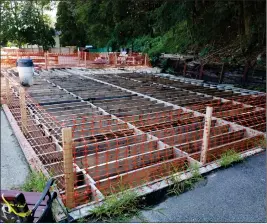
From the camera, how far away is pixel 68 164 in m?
3.21

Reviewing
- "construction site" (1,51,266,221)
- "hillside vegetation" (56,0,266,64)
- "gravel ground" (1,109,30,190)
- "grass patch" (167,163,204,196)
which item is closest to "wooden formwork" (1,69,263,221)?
"construction site" (1,51,266,221)

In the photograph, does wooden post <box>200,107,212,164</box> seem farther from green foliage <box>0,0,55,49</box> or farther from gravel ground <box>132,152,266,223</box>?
green foliage <box>0,0,55,49</box>

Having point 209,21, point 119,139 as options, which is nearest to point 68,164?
point 119,139

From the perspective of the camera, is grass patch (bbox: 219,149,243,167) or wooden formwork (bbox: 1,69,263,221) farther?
grass patch (bbox: 219,149,243,167)

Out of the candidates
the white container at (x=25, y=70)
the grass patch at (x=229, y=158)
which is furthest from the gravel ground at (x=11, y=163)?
the grass patch at (x=229, y=158)

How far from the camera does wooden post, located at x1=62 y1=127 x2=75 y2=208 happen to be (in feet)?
10.2

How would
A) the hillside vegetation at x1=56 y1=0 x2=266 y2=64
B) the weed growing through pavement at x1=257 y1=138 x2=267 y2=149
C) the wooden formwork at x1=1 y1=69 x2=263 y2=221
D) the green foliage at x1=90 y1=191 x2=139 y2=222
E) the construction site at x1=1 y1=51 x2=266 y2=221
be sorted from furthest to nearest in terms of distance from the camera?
the hillside vegetation at x1=56 y1=0 x2=266 y2=64
the weed growing through pavement at x1=257 y1=138 x2=267 y2=149
the wooden formwork at x1=1 y1=69 x2=263 y2=221
the construction site at x1=1 y1=51 x2=266 y2=221
the green foliage at x1=90 y1=191 x2=139 y2=222

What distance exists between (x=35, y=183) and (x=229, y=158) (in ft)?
10.9

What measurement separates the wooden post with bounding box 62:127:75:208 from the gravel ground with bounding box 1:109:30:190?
44.2 inches

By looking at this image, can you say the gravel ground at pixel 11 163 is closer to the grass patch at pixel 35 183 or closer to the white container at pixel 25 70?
the grass patch at pixel 35 183

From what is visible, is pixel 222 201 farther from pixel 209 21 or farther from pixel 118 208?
pixel 209 21

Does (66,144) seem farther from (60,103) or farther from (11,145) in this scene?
(60,103)

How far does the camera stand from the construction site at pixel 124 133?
3896mm

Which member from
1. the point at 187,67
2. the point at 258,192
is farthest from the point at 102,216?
the point at 187,67
